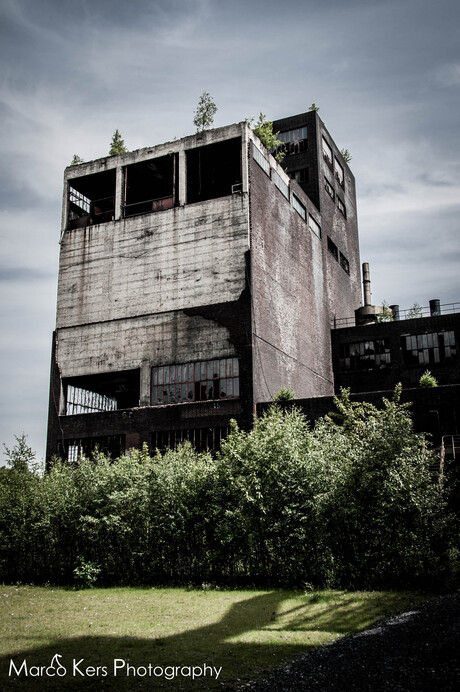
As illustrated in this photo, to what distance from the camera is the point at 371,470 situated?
16.0 metres

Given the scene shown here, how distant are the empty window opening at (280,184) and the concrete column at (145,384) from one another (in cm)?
1446

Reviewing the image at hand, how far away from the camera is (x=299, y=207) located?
1662 inches

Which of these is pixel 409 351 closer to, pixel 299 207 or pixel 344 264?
pixel 299 207

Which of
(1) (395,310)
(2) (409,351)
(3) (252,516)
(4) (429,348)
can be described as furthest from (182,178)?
(3) (252,516)

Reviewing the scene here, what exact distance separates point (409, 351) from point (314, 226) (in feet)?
38.6

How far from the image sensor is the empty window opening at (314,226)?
43.7 m

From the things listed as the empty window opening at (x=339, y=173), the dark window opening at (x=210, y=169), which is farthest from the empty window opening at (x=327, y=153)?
the dark window opening at (x=210, y=169)

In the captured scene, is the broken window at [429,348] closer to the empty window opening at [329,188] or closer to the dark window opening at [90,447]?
the empty window opening at [329,188]

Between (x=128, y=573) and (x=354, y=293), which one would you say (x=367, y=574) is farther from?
(x=354, y=293)

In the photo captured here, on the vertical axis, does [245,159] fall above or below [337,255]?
above

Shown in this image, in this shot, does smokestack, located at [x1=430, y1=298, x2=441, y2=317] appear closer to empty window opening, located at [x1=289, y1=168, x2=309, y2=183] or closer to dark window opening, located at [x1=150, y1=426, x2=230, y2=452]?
empty window opening, located at [x1=289, y1=168, x2=309, y2=183]

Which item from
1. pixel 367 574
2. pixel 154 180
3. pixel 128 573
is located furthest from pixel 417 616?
pixel 154 180

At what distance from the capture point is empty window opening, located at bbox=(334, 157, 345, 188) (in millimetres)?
52406

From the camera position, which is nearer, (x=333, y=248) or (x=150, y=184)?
(x=150, y=184)
